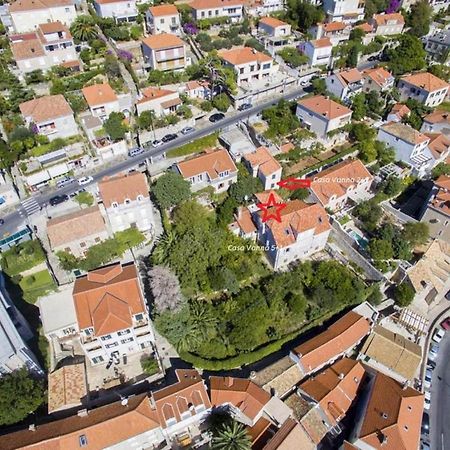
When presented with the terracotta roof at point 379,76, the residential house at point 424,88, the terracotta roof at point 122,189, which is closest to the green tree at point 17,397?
the terracotta roof at point 122,189

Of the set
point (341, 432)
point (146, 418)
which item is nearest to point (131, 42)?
point (146, 418)

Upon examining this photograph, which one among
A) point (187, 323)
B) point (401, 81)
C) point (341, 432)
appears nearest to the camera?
point (341, 432)

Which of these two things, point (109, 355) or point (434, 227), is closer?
point (109, 355)

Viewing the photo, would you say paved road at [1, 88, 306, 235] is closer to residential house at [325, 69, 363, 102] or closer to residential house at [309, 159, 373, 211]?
residential house at [325, 69, 363, 102]

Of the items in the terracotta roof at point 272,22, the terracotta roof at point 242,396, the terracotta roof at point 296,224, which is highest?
the terracotta roof at point 272,22

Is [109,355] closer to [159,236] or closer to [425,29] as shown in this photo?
[159,236]

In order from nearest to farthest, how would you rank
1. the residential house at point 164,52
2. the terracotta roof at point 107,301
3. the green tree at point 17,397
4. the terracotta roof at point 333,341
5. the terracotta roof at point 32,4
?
the green tree at point 17,397 → the terracotta roof at point 107,301 → the terracotta roof at point 333,341 → the residential house at point 164,52 → the terracotta roof at point 32,4

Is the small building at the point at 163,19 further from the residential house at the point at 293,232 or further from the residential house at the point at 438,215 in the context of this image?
the residential house at the point at 438,215
